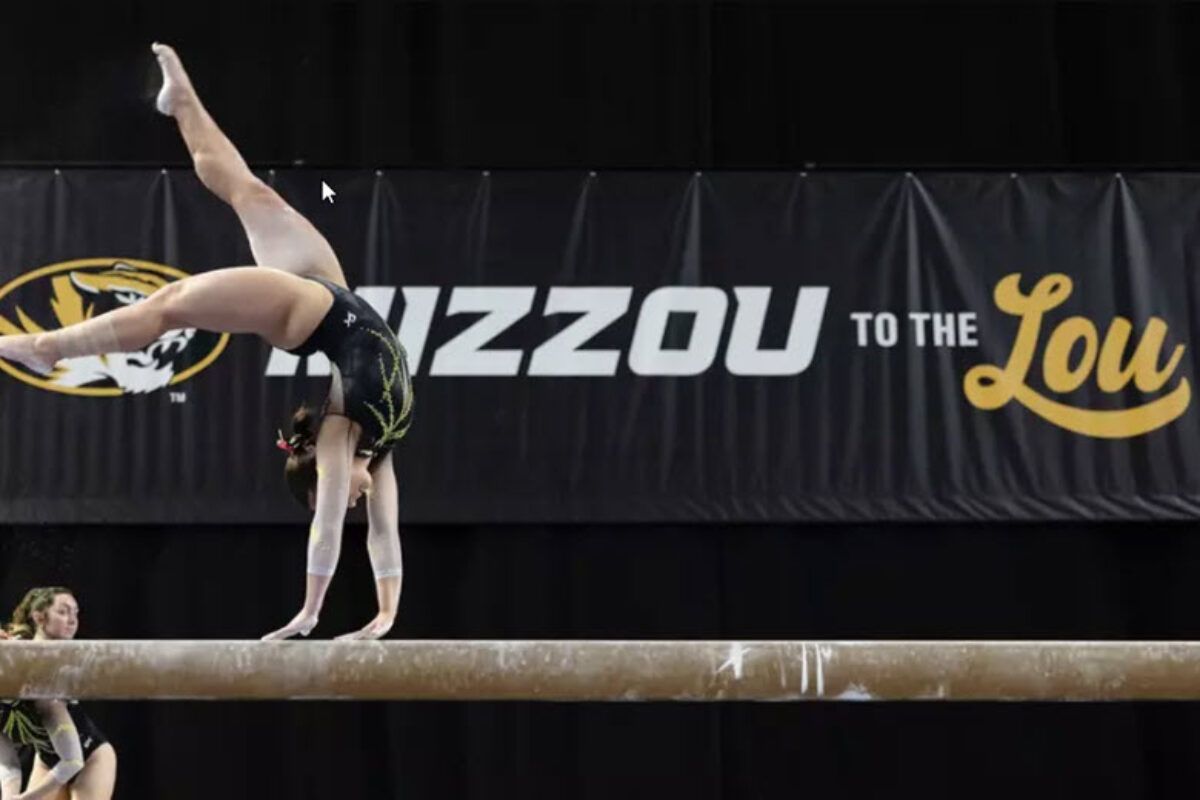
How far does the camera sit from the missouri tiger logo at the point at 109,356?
8.23 meters

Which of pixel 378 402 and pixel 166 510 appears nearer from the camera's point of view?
pixel 378 402

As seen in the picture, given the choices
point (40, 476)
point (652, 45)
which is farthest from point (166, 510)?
point (652, 45)

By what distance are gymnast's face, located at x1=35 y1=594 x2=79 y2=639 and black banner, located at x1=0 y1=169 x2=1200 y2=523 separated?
117 centimetres

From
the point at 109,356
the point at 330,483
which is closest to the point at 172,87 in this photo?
the point at 330,483

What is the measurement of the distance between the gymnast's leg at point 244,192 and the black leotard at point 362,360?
11 cm

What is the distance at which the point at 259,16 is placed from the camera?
28.1 feet

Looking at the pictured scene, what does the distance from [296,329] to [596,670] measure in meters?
1.29

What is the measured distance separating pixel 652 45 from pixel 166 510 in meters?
3.45

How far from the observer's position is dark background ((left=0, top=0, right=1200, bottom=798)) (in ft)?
27.1

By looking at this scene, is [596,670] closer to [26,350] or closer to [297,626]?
[297,626]
